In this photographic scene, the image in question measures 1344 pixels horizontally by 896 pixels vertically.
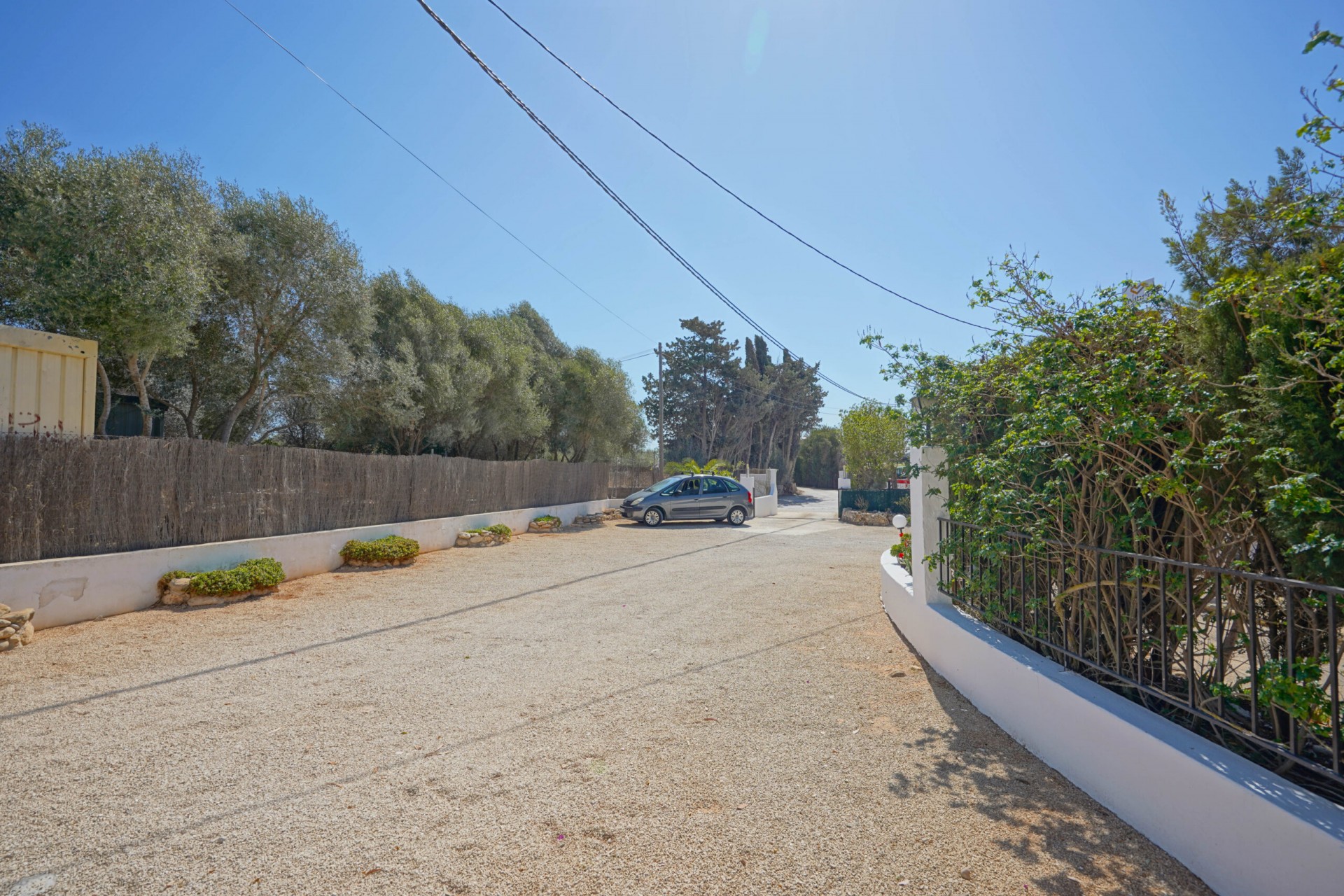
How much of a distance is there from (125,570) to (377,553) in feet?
12.1

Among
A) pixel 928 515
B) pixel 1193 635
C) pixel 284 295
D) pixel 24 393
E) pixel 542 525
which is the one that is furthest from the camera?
pixel 542 525

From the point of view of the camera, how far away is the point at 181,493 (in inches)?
327

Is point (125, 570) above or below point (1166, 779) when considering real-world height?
above

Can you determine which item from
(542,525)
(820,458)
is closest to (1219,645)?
(542,525)

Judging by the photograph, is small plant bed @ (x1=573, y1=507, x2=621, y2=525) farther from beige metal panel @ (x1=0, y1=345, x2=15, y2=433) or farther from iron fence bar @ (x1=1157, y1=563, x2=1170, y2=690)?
iron fence bar @ (x1=1157, y1=563, x2=1170, y2=690)

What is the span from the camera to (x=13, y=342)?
7.00m

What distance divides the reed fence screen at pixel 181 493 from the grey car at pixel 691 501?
22.9ft

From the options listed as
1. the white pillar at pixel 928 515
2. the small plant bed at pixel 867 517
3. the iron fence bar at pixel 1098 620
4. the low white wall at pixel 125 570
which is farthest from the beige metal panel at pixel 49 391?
the small plant bed at pixel 867 517

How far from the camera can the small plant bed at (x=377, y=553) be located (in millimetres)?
10703

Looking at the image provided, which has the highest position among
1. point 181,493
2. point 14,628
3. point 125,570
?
point 181,493

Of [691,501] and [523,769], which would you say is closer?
[523,769]

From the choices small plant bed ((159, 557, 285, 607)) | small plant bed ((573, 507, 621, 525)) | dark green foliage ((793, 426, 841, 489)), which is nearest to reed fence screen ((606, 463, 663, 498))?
small plant bed ((573, 507, 621, 525))

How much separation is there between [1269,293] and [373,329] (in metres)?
Result: 15.5

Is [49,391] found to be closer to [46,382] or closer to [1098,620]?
[46,382]
